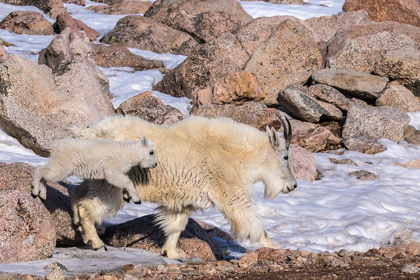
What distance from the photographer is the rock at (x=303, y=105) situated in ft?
57.3

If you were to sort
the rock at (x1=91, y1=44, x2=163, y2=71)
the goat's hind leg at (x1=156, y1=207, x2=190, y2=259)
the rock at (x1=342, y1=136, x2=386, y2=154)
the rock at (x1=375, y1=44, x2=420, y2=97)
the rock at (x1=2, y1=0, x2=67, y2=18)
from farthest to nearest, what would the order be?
the rock at (x1=2, y1=0, x2=67, y2=18) < the rock at (x1=91, y1=44, x2=163, y2=71) < the rock at (x1=375, y1=44, x2=420, y2=97) < the rock at (x1=342, y1=136, x2=386, y2=154) < the goat's hind leg at (x1=156, y1=207, x2=190, y2=259)

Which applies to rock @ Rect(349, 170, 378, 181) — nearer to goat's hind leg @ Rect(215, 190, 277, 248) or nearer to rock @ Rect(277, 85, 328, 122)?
rock @ Rect(277, 85, 328, 122)

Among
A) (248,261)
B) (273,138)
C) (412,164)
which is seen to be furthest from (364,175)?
(248,261)

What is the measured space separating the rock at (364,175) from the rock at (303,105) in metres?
3.25

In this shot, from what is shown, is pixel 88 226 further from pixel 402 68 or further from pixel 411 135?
pixel 402 68

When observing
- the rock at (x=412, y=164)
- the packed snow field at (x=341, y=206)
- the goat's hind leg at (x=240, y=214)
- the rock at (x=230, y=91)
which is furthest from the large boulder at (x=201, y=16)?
the goat's hind leg at (x=240, y=214)

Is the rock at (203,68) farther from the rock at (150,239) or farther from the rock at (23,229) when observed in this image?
the rock at (23,229)

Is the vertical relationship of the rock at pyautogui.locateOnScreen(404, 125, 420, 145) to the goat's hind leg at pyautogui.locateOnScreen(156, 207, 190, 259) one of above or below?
below

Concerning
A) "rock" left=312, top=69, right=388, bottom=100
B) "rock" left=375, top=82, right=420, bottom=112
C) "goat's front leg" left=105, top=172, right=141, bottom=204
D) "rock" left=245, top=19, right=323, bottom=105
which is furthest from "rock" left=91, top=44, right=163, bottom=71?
→ "goat's front leg" left=105, top=172, right=141, bottom=204

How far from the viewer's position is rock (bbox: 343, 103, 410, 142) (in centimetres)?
1717

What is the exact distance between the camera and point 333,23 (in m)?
23.8

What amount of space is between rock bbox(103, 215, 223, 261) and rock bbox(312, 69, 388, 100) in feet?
36.8

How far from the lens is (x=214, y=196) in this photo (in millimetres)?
7867

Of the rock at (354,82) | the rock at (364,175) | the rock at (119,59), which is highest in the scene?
the rock at (354,82)
